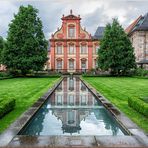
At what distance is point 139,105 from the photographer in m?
10.6

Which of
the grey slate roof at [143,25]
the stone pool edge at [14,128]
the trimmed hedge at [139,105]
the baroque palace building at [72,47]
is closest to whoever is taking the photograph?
the stone pool edge at [14,128]

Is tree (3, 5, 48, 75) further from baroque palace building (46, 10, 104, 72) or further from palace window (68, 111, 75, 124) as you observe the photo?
palace window (68, 111, 75, 124)

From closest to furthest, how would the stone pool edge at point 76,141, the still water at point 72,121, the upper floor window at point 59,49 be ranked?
the stone pool edge at point 76,141 → the still water at point 72,121 → the upper floor window at point 59,49

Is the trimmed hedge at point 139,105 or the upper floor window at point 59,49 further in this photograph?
the upper floor window at point 59,49

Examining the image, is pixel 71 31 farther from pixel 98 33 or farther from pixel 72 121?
pixel 72 121

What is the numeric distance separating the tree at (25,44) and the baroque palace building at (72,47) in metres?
10.3

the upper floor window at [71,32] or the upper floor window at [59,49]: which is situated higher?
the upper floor window at [71,32]

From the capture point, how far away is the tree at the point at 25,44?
41.9m

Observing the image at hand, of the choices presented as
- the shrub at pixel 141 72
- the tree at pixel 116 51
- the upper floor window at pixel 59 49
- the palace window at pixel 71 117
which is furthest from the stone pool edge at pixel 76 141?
the upper floor window at pixel 59 49

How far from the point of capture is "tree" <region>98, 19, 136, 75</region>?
146ft

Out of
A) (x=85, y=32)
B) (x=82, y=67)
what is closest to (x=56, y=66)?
(x=82, y=67)

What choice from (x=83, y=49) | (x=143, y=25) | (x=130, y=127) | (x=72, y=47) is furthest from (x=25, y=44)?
(x=130, y=127)

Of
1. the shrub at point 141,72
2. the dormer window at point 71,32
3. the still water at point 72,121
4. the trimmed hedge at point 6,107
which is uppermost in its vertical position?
the dormer window at point 71,32

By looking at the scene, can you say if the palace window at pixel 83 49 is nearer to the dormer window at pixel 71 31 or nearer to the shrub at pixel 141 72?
the dormer window at pixel 71 31
